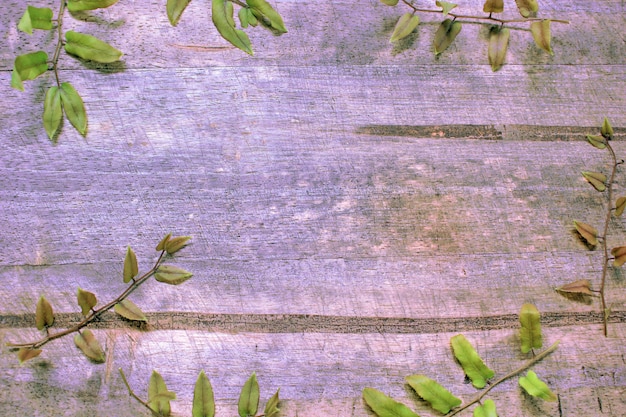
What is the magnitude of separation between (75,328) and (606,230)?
0.85 m

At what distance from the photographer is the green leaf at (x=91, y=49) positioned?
85 centimetres

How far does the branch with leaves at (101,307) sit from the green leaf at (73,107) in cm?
23

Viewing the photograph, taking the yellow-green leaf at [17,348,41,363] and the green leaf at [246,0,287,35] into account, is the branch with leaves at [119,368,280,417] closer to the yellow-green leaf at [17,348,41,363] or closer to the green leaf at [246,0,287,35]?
the yellow-green leaf at [17,348,41,363]

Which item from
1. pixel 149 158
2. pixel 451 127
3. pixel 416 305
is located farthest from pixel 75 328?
pixel 451 127

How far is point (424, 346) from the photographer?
2.67 feet

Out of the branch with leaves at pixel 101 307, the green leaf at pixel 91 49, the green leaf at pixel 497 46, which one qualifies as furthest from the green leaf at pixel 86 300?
the green leaf at pixel 497 46

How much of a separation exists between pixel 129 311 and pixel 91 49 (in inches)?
16.8

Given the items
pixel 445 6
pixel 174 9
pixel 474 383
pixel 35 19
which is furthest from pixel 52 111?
pixel 474 383

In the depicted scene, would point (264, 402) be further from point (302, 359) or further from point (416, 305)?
point (416, 305)

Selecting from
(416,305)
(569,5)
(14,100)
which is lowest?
(416,305)

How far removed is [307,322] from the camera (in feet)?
2.68

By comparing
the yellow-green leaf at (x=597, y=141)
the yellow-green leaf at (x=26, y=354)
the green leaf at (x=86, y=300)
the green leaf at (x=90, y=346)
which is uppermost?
the yellow-green leaf at (x=597, y=141)

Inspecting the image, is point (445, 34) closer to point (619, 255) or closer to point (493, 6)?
point (493, 6)

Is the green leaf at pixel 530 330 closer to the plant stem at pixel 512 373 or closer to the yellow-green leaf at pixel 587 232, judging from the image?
the plant stem at pixel 512 373
